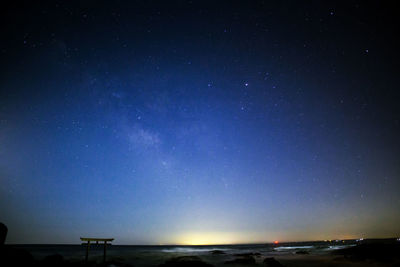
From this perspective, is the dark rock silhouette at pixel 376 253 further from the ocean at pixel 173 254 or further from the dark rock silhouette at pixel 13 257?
the dark rock silhouette at pixel 13 257

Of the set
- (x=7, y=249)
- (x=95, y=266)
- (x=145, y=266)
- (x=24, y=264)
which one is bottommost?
(x=145, y=266)

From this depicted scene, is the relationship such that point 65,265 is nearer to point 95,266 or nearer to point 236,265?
point 95,266

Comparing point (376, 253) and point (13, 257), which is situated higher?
point (13, 257)

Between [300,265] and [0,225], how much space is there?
31037 mm

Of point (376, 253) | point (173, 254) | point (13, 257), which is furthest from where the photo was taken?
point (173, 254)

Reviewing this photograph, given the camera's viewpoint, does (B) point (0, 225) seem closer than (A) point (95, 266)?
Yes

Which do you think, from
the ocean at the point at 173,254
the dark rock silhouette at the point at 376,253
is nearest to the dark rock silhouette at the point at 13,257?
the ocean at the point at 173,254

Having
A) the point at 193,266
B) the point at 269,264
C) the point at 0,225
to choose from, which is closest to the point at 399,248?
the point at 269,264

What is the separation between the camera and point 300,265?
85.6 ft

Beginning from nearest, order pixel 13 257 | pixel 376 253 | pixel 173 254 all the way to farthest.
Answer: pixel 13 257
pixel 376 253
pixel 173 254

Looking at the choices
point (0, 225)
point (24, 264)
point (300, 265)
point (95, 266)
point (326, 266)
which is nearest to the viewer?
point (24, 264)

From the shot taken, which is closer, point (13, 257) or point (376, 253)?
point (13, 257)

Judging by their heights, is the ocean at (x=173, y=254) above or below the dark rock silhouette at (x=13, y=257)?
below

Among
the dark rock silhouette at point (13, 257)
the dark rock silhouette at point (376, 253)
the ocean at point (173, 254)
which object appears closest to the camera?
the dark rock silhouette at point (13, 257)
